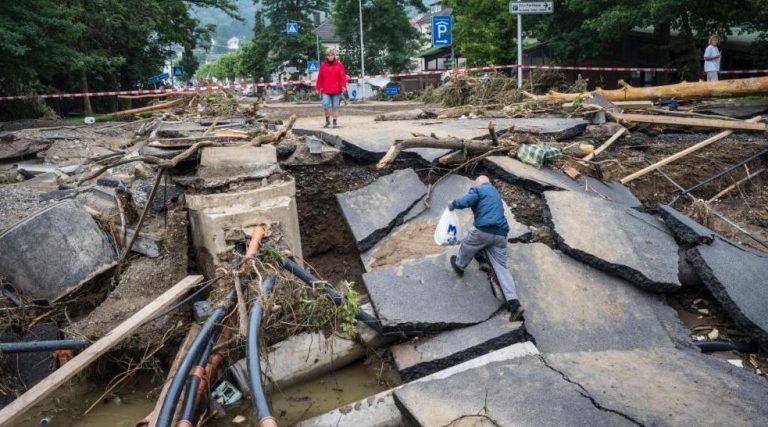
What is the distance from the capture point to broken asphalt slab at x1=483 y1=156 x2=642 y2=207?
6055mm

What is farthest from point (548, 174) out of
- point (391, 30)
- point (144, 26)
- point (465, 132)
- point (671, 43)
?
point (391, 30)

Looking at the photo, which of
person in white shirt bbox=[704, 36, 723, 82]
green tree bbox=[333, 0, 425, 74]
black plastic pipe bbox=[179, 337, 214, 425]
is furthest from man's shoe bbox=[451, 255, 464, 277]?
green tree bbox=[333, 0, 425, 74]

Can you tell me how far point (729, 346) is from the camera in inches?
177

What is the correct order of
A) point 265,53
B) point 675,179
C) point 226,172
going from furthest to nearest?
point 265,53 → point 675,179 → point 226,172

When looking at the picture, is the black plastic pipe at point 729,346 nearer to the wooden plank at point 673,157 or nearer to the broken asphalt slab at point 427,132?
the wooden plank at point 673,157

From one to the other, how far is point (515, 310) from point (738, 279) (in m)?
2.00

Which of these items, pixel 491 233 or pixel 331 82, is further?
pixel 331 82

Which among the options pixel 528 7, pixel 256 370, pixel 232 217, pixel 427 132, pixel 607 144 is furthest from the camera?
pixel 528 7

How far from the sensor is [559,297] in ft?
15.6

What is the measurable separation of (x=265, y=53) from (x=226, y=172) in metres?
42.9

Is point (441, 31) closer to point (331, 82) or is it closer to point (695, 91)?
point (695, 91)

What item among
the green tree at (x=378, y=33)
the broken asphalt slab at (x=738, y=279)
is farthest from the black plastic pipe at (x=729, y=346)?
the green tree at (x=378, y=33)

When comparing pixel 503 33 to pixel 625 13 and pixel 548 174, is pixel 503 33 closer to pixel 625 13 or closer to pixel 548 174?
pixel 625 13

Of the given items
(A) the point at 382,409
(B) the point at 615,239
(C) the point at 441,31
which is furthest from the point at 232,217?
(C) the point at 441,31
